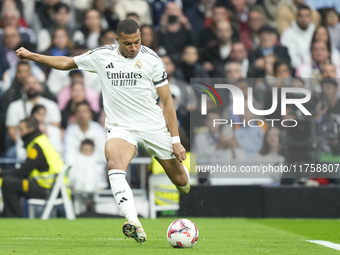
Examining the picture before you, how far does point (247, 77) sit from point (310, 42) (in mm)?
2213

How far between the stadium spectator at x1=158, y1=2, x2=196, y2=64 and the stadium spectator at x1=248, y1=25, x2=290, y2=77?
145 cm

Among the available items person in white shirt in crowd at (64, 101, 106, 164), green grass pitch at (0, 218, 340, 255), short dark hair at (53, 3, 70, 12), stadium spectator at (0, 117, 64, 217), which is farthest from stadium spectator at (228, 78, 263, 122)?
short dark hair at (53, 3, 70, 12)

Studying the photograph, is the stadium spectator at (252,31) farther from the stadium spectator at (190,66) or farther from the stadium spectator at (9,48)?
the stadium spectator at (9,48)

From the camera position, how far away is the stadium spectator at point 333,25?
1559cm

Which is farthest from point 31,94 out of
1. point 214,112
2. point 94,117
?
point 214,112

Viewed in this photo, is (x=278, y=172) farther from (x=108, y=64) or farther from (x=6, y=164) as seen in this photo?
(x=108, y=64)

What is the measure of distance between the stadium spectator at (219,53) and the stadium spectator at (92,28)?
248 centimetres

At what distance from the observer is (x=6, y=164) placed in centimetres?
1285

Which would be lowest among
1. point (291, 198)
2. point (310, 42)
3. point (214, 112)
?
point (291, 198)

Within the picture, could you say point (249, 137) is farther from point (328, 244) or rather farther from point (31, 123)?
point (328, 244)

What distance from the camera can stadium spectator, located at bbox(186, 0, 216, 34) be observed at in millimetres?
15906

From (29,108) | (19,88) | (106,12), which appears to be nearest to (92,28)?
(106,12)

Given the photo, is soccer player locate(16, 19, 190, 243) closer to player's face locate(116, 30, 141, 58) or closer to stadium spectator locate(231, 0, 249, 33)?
player's face locate(116, 30, 141, 58)

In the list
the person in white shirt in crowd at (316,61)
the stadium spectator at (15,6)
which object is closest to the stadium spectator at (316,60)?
the person in white shirt in crowd at (316,61)
